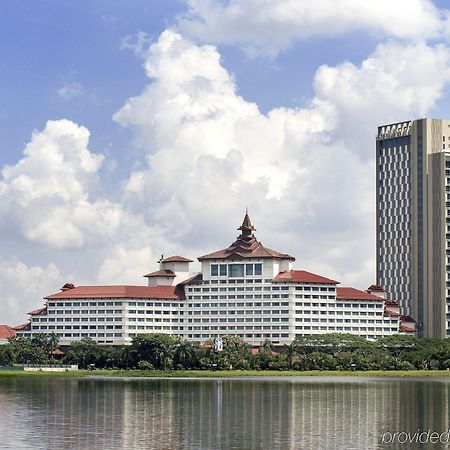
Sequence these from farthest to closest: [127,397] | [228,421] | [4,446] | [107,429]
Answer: [127,397] → [228,421] → [107,429] → [4,446]

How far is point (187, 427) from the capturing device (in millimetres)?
96000

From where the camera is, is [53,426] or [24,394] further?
[24,394]

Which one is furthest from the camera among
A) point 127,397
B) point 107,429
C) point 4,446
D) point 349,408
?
point 127,397

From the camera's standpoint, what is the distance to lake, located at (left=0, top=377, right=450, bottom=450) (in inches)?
3359

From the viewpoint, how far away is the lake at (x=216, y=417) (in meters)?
85.3

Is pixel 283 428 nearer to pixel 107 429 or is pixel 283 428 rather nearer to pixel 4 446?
pixel 107 429

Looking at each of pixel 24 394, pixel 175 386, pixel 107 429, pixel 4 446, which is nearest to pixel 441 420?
pixel 107 429

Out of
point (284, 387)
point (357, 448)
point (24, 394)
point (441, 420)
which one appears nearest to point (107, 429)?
point (357, 448)

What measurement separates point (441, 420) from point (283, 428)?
607 inches

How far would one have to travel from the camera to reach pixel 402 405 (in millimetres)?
122250

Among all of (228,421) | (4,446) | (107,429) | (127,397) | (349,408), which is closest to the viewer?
(4,446)

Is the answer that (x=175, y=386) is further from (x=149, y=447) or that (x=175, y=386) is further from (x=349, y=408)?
(x=149, y=447)

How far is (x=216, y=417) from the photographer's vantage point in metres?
106

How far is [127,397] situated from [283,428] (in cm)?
4379
